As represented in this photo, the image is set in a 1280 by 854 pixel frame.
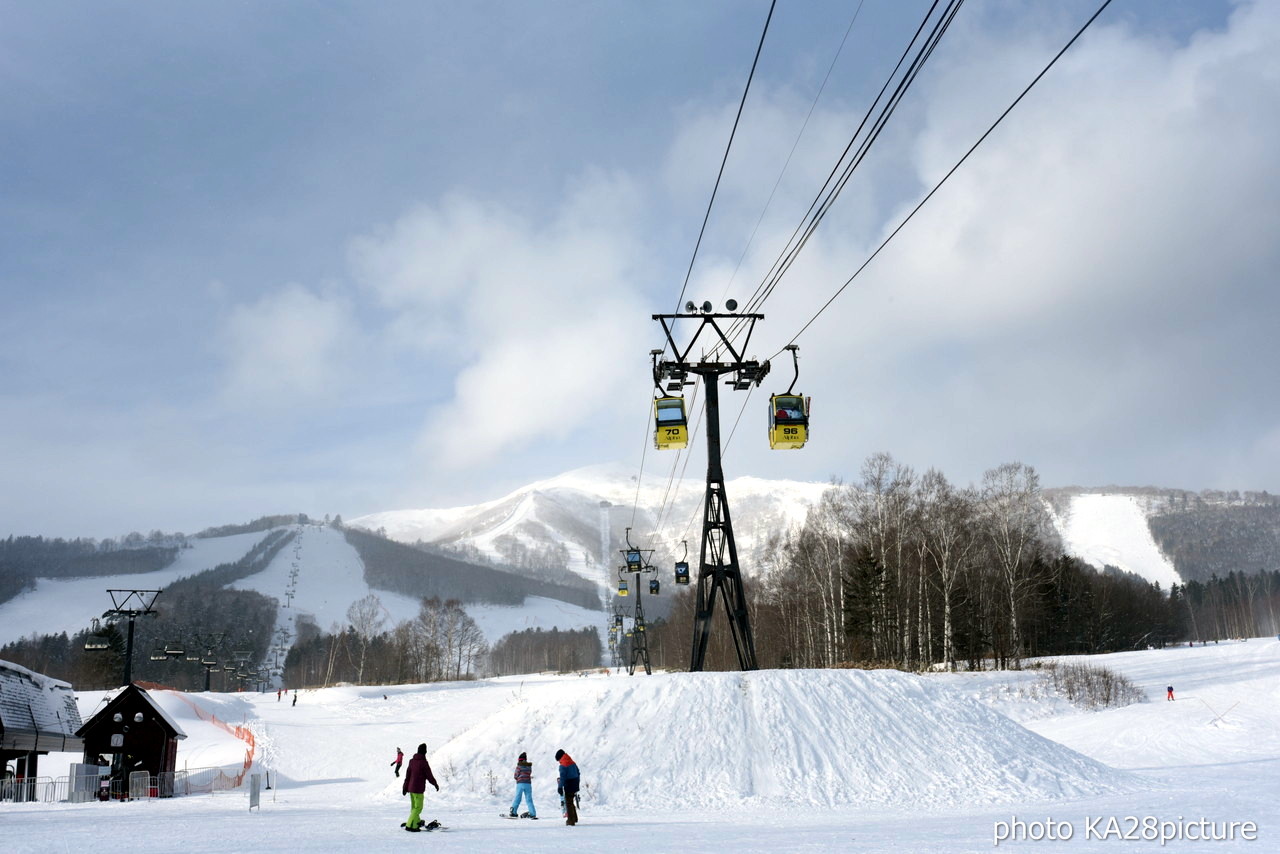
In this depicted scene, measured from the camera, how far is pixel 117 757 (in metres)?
35.4

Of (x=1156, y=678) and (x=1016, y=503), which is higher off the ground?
(x=1016, y=503)

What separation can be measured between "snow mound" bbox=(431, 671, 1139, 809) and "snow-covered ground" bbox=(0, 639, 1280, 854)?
5 centimetres

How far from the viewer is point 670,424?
23734 mm

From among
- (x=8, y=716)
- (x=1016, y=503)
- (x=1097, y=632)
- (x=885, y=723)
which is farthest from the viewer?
(x=1097, y=632)

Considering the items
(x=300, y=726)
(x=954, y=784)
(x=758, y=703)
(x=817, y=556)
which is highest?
(x=817, y=556)

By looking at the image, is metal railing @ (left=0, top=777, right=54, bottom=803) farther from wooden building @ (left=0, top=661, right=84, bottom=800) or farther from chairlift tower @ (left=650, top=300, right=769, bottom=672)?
chairlift tower @ (left=650, top=300, right=769, bottom=672)

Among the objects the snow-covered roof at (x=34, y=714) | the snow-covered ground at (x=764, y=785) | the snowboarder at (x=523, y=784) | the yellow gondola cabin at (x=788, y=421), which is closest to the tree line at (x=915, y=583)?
the snow-covered ground at (x=764, y=785)

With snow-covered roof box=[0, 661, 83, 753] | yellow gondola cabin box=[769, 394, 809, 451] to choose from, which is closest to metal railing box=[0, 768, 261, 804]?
snow-covered roof box=[0, 661, 83, 753]

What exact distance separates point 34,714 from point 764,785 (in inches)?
1357

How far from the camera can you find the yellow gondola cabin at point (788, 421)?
22531 millimetres

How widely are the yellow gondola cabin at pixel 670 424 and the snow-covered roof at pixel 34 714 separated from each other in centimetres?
2925

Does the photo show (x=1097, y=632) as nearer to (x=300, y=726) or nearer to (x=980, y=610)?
(x=980, y=610)

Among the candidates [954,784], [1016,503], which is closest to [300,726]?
[954,784]

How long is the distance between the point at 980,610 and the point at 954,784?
46871mm
